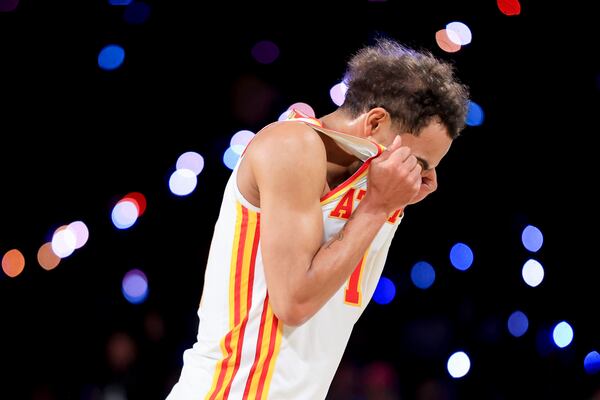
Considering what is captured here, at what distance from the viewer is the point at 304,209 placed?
1.03 m

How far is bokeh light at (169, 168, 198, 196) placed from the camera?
246cm

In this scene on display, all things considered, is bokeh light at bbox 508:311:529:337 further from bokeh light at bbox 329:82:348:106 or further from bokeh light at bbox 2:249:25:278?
bokeh light at bbox 2:249:25:278

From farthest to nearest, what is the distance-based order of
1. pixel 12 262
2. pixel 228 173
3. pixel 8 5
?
pixel 228 173, pixel 12 262, pixel 8 5

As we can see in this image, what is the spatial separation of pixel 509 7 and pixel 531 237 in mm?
794

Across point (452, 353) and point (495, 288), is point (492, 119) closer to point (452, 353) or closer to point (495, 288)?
point (495, 288)

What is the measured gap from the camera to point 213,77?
7.99ft

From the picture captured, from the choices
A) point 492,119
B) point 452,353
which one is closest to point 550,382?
point 452,353

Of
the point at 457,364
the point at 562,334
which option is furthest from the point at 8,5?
the point at 562,334

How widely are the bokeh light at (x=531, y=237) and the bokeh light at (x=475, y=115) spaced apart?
416 millimetres

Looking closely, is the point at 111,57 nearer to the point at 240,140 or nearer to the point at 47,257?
the point at 240,140

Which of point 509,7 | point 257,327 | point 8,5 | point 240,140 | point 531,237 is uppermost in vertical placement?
point 509,7

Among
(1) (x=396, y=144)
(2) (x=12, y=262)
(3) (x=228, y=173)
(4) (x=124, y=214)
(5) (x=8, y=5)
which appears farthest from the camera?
(3) (x=228, y=173)

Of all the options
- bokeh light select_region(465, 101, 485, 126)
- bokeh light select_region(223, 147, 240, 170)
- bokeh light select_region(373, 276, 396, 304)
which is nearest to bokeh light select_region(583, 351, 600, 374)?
bokeh light select_region(373, 276, 396, 304)

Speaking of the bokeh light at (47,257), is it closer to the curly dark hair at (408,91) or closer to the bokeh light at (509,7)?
the curly dark hair at (408,91)
